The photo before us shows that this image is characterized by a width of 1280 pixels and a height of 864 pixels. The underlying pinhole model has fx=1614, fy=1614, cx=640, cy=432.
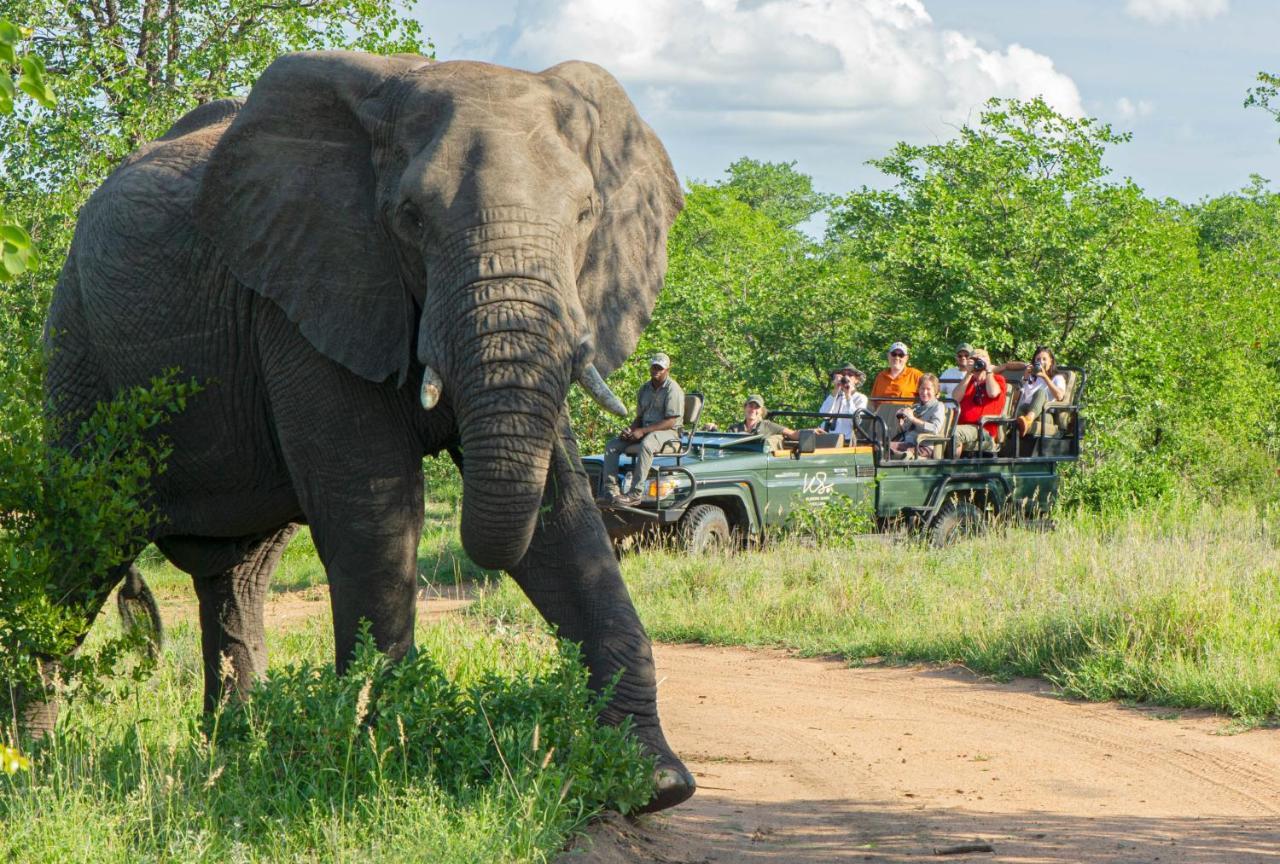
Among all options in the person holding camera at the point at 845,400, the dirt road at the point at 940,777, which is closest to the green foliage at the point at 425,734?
the dirt road at the point at 940,777

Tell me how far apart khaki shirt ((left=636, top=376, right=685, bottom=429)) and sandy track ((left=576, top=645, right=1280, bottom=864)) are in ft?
18.2

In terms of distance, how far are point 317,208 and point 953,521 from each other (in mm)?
11472

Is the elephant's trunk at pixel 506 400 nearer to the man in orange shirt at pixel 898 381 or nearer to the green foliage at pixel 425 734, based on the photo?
the green foliage at pixel 425 734

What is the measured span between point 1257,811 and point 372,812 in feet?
11.9

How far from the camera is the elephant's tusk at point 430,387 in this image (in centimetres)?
497

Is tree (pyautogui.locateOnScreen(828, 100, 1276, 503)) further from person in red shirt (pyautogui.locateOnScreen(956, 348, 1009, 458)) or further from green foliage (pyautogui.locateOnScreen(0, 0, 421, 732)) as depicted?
green foliage (pyautogui.locateOnScreen(0, 0, 421, 732))

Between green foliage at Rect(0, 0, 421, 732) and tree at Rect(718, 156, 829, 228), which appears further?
tree at Rect(718, 156, 829, 228)

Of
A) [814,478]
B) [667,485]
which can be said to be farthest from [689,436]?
[814,478]

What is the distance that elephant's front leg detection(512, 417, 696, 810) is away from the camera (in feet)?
19.3

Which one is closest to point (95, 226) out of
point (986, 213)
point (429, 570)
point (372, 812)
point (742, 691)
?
point (372, 812)

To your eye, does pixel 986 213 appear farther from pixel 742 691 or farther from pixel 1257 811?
pixel 1257 811

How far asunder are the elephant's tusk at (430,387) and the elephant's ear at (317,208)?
19.2 inches

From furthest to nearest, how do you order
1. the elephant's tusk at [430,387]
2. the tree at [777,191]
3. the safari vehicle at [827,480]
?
the tree at [777,191] < the safari vehicle at [827,480] < the elephant's tusk at [430,387]

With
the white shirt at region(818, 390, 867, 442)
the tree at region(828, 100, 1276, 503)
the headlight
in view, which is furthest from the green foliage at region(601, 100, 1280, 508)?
the headlight
